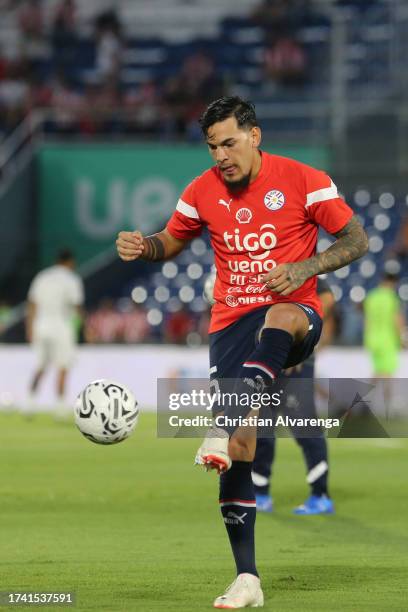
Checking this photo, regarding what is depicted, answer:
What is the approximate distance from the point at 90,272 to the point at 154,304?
1.44 meters

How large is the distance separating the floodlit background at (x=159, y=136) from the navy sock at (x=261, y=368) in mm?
14879

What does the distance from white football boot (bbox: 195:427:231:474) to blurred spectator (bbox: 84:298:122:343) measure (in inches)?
709

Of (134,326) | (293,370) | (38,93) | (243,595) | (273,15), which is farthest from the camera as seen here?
(38,93)

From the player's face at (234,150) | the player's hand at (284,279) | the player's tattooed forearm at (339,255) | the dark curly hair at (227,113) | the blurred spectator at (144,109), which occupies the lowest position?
the player's hand at (284,279)

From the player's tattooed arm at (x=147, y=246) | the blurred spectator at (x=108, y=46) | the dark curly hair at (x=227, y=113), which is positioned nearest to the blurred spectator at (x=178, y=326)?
the blurred spectator at (x=108, y=46)

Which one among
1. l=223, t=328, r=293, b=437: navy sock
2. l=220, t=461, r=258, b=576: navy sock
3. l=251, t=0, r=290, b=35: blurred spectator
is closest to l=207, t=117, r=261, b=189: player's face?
l=223, t=328, r=293, b=437: navy sock

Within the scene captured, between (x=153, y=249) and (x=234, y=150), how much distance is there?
2.56 ft

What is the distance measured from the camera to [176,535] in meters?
8.87

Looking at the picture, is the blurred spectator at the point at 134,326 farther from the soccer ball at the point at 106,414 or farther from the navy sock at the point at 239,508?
the navy sock at the point at 239,508

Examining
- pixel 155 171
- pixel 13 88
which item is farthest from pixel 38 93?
pixel 155 171

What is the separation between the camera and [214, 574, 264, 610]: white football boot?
6.12 m

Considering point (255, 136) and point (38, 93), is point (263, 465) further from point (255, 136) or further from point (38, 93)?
point (38, 93)

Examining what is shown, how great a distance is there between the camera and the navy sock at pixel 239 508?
6332 mm

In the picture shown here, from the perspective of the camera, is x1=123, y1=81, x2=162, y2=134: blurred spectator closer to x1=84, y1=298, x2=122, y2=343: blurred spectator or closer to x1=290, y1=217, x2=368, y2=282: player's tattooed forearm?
x1=84, y1=298, x2=122, y2=343: blurred spectator
